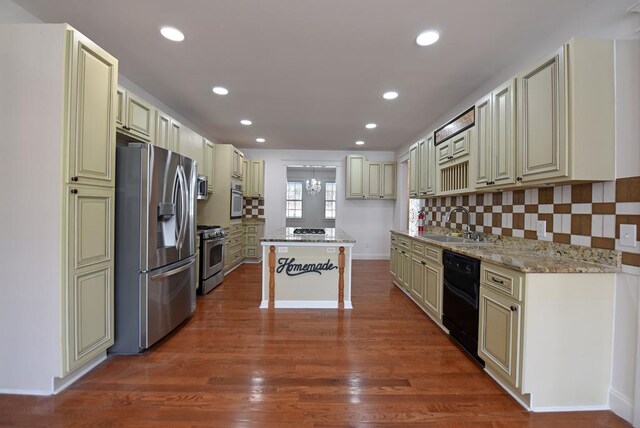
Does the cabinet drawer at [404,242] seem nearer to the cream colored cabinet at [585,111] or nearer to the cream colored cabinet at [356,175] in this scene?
the cream colored cabinet at [585,111]

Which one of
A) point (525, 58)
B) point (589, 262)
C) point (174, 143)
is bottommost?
point (589, 262)

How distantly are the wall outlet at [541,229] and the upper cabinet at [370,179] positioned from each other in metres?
4.26

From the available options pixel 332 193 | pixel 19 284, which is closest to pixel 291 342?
pixel 19 284

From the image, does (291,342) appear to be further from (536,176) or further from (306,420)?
(536,176)

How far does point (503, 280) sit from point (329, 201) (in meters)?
7.08

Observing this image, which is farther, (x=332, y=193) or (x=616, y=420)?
(x=332, y=193)

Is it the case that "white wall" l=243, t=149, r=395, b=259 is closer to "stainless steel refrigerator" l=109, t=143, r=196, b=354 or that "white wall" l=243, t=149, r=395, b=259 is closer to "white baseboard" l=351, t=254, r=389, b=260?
"white baseboard" l=351, t=254, r=389, b=260

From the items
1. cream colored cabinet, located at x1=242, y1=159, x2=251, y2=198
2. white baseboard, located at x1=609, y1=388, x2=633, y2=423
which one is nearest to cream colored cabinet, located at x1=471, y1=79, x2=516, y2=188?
white baseboard, located at x1=609, y1=388, x2=633, y2=423

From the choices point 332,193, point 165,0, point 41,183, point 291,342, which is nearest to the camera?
point 41,183

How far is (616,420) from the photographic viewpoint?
5.35ft

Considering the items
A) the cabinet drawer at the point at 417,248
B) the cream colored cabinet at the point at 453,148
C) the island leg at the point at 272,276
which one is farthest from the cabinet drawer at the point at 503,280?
the island leg at the point at 272,276

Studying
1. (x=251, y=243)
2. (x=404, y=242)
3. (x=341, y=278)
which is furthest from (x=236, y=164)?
(x=404, y=242)

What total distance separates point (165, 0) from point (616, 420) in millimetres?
3898

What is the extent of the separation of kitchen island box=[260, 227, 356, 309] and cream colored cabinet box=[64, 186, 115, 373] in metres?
1.57
